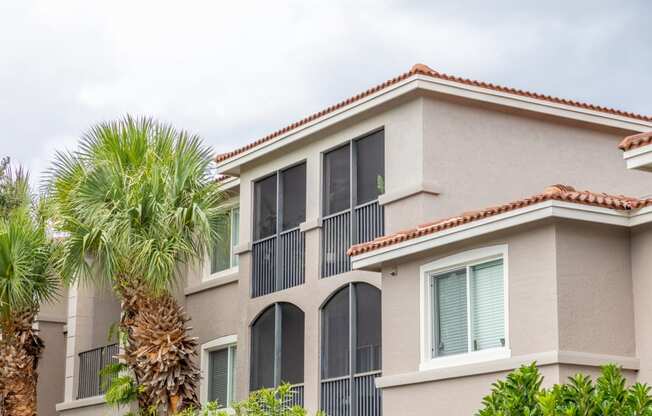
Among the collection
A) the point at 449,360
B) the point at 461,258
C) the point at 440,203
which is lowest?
the point at 449,360

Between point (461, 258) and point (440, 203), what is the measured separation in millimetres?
3345

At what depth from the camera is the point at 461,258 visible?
21.4 meters

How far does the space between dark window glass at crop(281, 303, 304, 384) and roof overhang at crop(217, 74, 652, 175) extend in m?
3.55

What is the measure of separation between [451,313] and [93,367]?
50.6ft

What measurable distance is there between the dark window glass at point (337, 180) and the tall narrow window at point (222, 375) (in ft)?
17.5

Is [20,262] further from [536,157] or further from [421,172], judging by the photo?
[536,157]

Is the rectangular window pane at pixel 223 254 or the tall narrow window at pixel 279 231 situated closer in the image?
the tall narrow window at pixel 279 231

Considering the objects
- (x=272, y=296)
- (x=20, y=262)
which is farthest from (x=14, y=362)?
(x=272, y=296)

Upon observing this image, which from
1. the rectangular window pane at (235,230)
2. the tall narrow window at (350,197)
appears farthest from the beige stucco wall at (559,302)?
the rectangular window pane at (235,230)

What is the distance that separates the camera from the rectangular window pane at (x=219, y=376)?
30.8 meters

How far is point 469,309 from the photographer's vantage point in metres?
21.2

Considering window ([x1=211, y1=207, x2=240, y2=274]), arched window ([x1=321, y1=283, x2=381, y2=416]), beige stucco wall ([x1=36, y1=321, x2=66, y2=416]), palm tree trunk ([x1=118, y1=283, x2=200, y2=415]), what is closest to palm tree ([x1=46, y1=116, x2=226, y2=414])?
palm tree trunk ([x1=118, y1=283, x2=200, y2=415])

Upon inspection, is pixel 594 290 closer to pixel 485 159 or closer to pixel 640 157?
pixel 640 157

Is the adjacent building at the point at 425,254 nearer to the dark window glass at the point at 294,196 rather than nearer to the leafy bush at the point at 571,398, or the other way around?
the dark window glass at the point at 294,196
